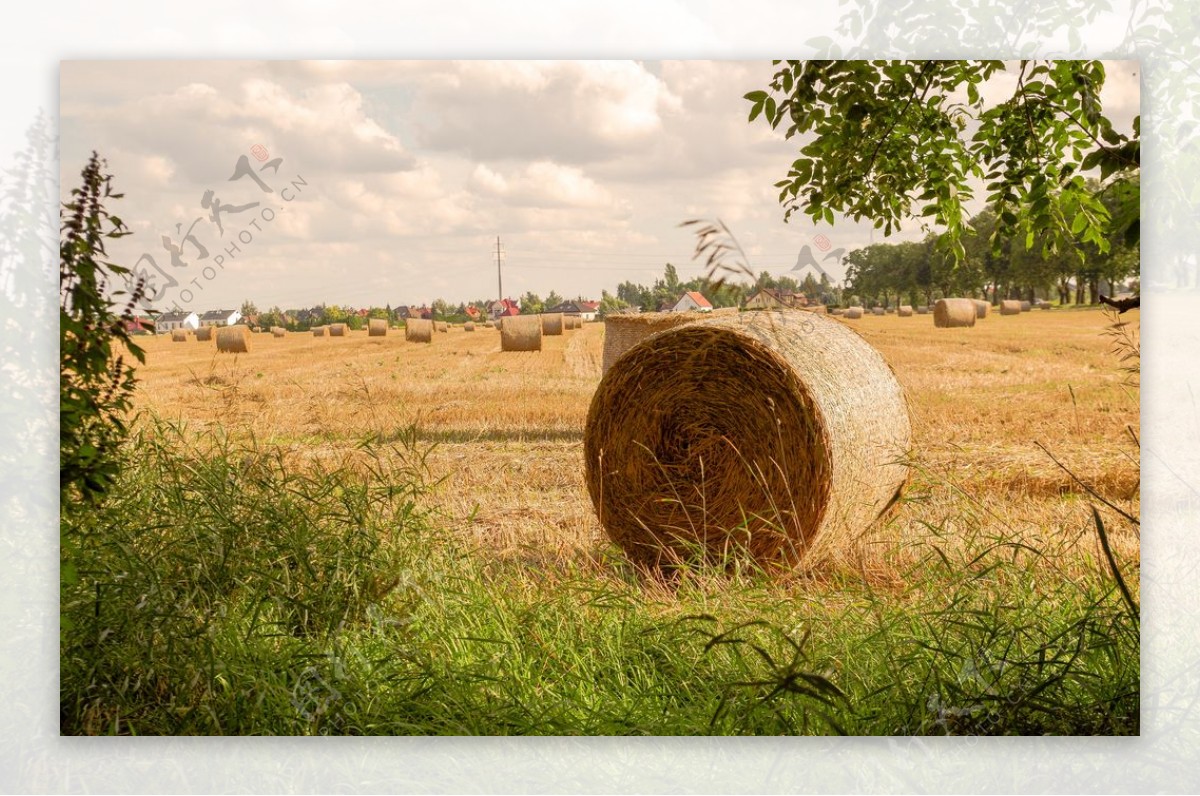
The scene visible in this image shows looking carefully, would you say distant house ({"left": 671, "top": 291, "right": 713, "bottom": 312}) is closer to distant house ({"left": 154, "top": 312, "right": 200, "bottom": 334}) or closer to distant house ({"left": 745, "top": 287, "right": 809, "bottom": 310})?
distant house ({"left": 745, "top": 287, "right": 809, "bottom": 310})

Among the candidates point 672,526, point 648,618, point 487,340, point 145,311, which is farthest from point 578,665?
point 487,340

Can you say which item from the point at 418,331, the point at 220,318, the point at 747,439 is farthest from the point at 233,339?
the point at 418,331

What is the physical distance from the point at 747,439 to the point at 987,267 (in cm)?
278

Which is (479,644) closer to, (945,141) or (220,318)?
(220,318)

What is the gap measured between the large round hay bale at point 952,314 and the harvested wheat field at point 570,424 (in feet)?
13.4

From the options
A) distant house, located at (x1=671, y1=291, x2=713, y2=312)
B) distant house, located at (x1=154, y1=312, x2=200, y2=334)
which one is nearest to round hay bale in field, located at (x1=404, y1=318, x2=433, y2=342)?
distant house, located at (x1=671, y1=291, x2=713, y2=312)

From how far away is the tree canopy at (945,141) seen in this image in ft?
12.2

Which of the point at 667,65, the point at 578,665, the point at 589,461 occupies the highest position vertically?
the point at 667,65

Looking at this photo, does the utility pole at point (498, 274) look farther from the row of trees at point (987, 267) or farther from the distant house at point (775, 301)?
the row of trees at point (987, 267)

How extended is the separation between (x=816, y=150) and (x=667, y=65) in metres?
0.63

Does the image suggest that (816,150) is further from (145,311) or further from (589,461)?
(145,311)

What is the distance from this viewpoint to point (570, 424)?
25.7ft

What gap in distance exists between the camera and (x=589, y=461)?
4.40 metres

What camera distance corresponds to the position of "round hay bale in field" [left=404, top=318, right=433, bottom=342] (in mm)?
14695
